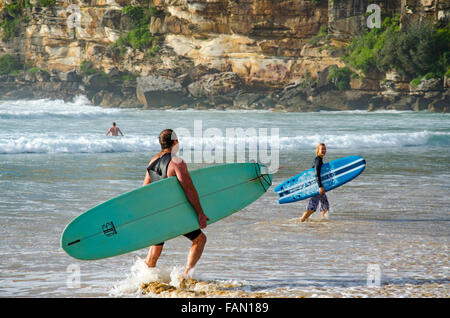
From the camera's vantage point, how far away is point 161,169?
3.18 meters

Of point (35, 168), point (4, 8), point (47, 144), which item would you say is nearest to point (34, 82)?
point (4, 8)

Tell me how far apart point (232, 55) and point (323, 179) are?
114 ft

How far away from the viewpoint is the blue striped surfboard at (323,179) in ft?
18.6

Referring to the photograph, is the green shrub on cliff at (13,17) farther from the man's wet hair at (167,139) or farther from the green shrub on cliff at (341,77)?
the man's wet hair at (167,139)

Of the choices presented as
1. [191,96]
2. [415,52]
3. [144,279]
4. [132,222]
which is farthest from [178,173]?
[191,96]

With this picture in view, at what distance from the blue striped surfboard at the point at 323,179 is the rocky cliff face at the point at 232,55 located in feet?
94.5

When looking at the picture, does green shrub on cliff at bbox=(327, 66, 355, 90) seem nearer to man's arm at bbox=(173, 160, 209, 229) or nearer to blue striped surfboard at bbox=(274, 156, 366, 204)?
blue striped surfboard at bbox=(274, 156, 366, 204)

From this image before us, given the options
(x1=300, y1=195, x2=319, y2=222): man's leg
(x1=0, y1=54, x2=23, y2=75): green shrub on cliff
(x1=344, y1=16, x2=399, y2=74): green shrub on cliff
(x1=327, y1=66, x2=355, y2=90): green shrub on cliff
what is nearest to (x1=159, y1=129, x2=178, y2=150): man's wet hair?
(x1=300, y1=195, x2=319, y2=222): man's leg

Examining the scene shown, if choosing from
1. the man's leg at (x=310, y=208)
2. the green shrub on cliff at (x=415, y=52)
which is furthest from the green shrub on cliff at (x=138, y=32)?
the man's leg at (x=310, y=208)

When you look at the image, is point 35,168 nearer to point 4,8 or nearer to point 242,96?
point 242,96

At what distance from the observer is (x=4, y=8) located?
1907 inches

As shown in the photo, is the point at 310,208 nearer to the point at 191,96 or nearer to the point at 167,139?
the point at 167,139

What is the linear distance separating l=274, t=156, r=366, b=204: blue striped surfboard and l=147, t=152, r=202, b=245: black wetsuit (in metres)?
2.56
